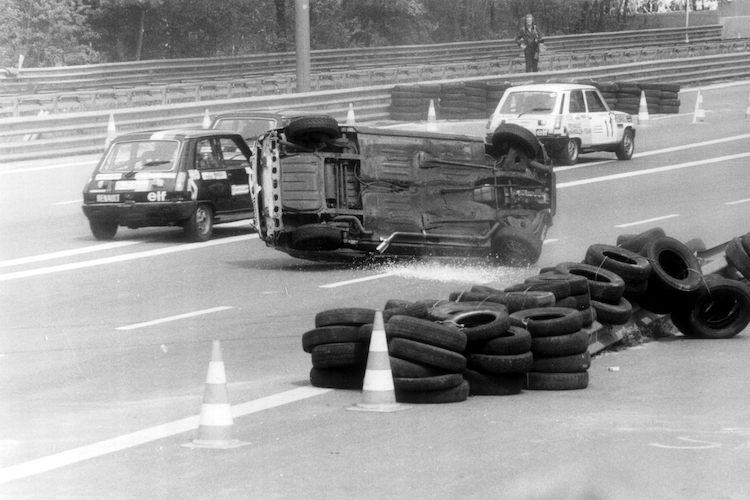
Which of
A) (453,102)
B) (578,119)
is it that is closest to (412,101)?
(453,102)

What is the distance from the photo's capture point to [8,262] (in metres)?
16.0

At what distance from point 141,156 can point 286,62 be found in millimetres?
37030

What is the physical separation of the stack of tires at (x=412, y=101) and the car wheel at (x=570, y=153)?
28.6ft

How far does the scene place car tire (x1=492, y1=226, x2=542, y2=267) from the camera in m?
15.2

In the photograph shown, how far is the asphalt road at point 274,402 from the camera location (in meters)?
6.91

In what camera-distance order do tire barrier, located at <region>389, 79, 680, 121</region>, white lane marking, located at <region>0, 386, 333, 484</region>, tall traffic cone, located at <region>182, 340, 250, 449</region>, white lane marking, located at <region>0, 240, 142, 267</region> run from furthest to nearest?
tire barrier, located at <region>389, 79, 680, 121</region>, white lane marking, located at <region>0, 240, 142, 267</region>, tall traffic cone, located at <region>182, 340, 250, 449</region>, white lane marking, located at <region>0, 386, 333, 484</region>

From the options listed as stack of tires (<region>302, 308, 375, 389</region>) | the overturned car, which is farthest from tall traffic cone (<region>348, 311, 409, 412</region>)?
the overturned car

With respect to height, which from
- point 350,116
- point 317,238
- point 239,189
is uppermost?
point 239,189

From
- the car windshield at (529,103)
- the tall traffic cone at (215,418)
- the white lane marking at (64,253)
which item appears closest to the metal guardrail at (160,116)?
the car windshield at (529,103)

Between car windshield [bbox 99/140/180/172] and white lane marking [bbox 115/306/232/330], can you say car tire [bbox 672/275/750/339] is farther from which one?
car windshield [bbox 99/140/180/172]

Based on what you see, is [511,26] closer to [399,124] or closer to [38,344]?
[399,124]

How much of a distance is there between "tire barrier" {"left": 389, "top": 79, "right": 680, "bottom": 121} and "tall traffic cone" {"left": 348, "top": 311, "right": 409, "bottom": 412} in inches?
1041

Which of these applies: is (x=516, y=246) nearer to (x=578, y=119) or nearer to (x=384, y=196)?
(x=384, y=196)

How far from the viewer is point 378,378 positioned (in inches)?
341
